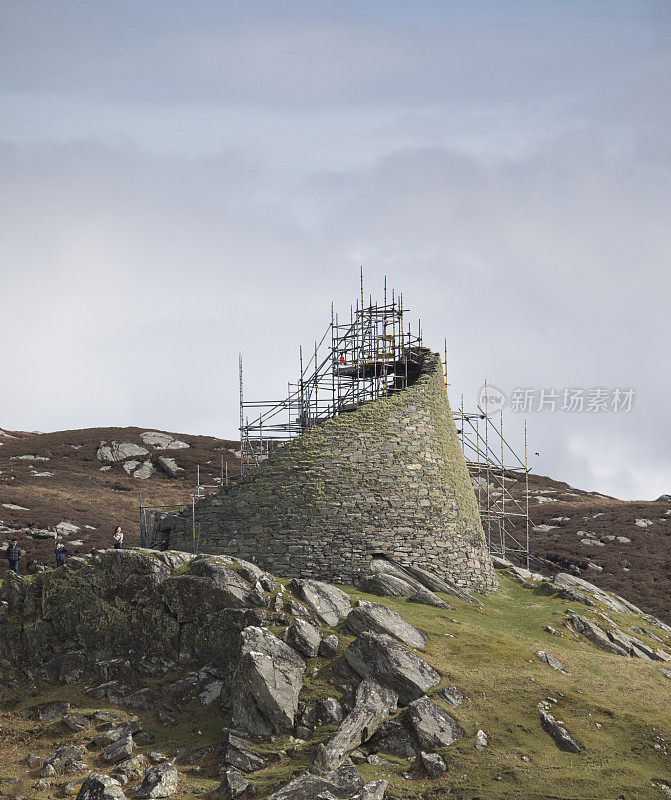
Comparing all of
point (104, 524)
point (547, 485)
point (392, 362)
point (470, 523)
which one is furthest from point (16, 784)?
point (547, 485)

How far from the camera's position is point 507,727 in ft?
70.7

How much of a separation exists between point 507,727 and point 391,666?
3.65 metres

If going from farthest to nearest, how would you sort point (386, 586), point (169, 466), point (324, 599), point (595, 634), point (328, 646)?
point (169, 466)
point (595, 634)
point (386, 586)
point (324, 599)
point (328, 646)

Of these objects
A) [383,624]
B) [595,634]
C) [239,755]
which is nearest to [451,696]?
[383,624]

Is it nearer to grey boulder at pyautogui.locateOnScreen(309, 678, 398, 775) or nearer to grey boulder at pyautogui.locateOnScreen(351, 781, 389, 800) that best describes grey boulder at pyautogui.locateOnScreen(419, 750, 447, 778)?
grey boulder at pyautogui.locateOnScreen(351, 781, 389, 800)

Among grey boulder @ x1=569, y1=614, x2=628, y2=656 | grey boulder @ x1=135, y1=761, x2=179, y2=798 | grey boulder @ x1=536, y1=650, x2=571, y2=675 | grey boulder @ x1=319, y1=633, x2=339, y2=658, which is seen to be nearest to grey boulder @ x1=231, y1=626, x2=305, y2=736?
grey boulder @ x1=319, y1=633, x2=339, y2=658

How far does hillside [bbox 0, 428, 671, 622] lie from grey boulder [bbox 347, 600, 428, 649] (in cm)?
2570

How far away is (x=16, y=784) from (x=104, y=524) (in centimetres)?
3531

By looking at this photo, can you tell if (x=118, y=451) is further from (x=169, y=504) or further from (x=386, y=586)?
(x=386, y=586)

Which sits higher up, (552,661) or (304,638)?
(304,638)

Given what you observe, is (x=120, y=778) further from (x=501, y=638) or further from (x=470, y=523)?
(x=470, y=523)

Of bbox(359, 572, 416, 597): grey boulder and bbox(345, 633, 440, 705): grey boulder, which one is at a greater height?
bbox(359, 572, 416, 597): grey boulder

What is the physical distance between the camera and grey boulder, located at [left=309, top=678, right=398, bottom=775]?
20078 mm

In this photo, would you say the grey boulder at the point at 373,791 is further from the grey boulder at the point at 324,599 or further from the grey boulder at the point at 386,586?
the grey boulder at the point at 386,586
